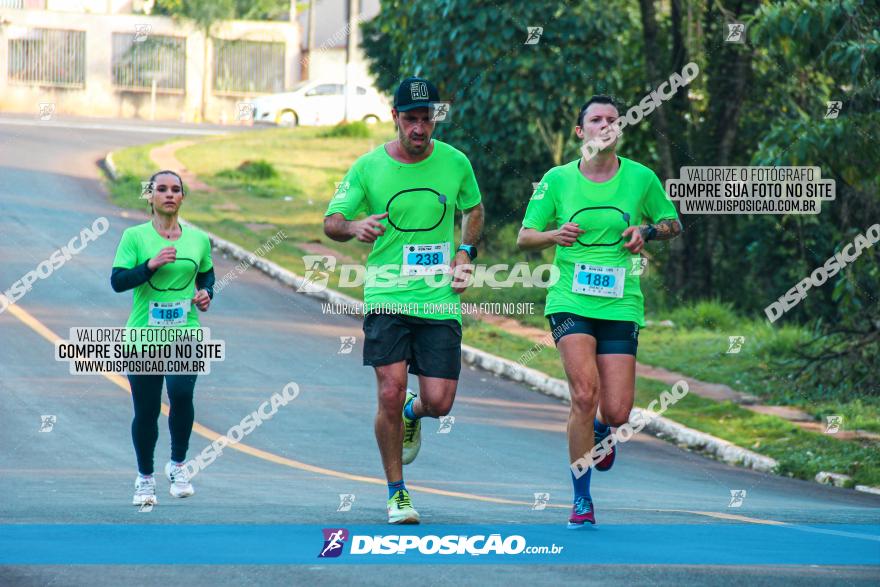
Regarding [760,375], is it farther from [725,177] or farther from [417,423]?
[417,423]

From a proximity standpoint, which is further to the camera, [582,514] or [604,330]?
[604,330]

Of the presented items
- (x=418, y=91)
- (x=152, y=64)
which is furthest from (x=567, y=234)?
(x=152, y=64)

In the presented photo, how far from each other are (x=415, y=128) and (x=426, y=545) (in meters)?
2.19

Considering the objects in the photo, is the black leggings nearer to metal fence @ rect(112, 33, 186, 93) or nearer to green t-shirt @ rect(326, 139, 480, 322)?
green t-shirt @ rect(326, 139, 480, 322)

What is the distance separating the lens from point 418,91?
25.3 feet

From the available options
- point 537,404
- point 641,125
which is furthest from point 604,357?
point 641,125

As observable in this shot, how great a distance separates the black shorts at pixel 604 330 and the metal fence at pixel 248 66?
48427 mm

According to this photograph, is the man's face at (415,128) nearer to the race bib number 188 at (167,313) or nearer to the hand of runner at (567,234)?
the hand of runner at (567,234)

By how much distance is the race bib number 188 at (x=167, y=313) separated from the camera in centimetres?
885

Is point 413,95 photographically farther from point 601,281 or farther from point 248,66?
point 248,66

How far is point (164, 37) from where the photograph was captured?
5450 centimetres

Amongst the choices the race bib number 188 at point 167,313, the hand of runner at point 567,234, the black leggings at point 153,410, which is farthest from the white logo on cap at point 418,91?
the black leggings at point 153,410

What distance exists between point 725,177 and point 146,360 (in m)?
12.0

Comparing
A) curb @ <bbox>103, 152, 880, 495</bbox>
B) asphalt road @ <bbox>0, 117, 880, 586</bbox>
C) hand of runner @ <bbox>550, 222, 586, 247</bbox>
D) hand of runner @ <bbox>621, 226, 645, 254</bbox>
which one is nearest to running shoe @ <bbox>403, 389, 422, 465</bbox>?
asphalt road @ <bbox>0, 117, 880, 586</bbox>
